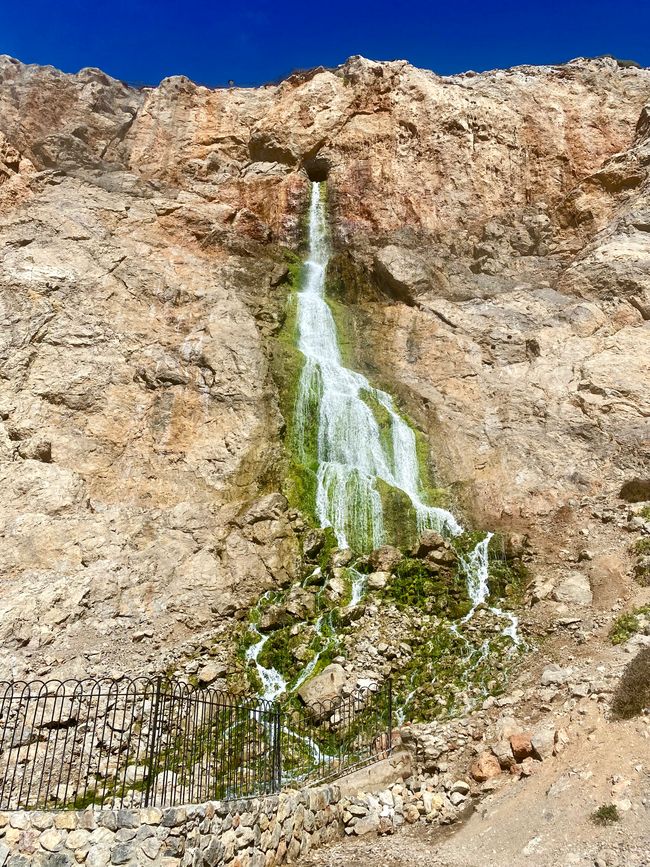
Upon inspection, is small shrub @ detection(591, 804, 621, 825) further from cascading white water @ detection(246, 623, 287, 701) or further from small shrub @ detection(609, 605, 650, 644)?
cascading white water @ detection(246, 623, 287, 701)

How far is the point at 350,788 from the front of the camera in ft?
40.3

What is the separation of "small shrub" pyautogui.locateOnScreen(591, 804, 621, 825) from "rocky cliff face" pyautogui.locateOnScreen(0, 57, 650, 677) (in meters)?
8.63

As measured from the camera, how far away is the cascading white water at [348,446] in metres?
21.3

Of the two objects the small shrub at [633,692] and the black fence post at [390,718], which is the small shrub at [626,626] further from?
the black fence post at [390,718]

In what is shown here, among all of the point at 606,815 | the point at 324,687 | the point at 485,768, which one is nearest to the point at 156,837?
the point at 485,768

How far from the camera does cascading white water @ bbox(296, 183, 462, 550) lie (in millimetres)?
21312

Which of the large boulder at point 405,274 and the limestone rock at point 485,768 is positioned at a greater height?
the large boulder at point 405,274

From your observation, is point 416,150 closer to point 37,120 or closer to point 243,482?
point 37,120

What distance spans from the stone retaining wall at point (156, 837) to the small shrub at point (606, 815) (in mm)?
4680

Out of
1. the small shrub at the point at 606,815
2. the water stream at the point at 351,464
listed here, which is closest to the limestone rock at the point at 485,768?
the small shrub at the point at 606,815

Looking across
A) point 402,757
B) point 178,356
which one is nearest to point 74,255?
point 178,356

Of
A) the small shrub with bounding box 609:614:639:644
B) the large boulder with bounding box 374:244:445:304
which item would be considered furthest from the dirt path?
the large boulder with bounding box 374:244:445:304

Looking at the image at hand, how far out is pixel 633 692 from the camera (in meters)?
11.2

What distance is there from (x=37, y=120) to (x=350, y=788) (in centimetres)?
3609
